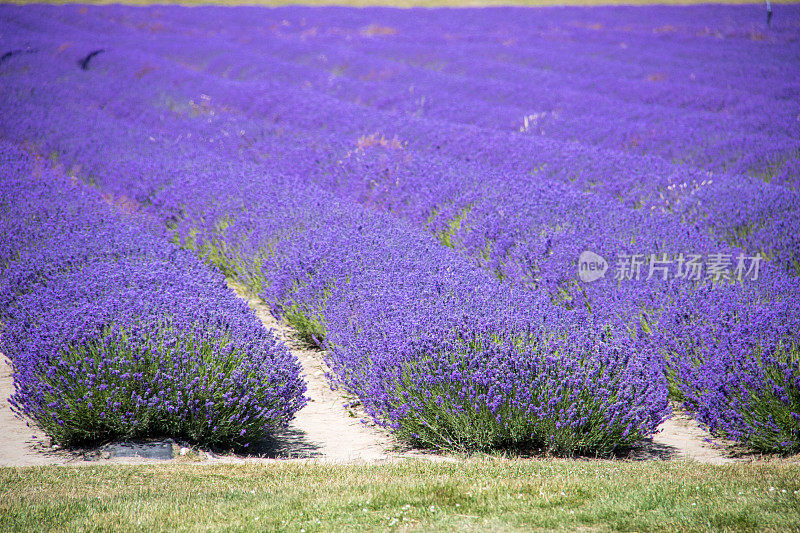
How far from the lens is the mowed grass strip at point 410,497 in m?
2.22

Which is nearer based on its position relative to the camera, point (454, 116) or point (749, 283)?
point (749, 283)

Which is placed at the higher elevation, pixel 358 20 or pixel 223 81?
pixel 358 20

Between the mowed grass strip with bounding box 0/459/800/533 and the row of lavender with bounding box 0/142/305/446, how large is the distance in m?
0.29

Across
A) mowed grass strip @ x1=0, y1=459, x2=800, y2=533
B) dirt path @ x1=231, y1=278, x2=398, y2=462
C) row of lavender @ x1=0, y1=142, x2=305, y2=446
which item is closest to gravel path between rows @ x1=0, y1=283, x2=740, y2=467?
dirt path @ x1=231, y1=278, x2=398, y2=462

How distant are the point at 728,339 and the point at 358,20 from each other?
2218 cm

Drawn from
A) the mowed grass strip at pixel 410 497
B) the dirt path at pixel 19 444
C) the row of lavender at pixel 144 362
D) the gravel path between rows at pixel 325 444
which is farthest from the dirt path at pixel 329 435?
the dirt path at pixel 19 444

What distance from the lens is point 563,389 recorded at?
296cm

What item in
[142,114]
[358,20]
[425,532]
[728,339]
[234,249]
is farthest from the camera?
[358,20]

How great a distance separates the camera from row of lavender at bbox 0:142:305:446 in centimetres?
296

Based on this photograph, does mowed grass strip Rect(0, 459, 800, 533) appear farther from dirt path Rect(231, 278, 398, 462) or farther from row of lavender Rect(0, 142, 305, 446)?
dirt path Rect(231, 278, 398, 462)

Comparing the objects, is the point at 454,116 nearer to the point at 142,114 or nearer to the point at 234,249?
the point at 142,114

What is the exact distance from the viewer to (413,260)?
171 inches

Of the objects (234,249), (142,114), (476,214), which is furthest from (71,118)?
→ (476,214)

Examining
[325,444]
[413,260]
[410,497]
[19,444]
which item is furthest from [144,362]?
[413,260]
